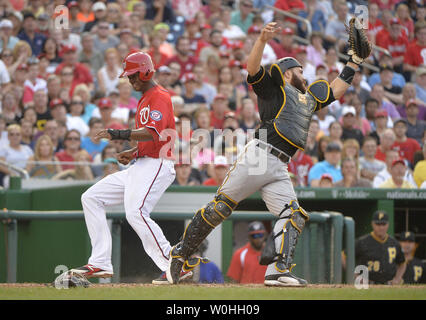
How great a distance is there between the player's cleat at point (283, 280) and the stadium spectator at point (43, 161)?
4710 millimetres

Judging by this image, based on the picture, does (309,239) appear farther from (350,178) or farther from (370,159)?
(370,159)

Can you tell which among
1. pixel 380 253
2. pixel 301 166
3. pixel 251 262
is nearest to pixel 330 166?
pixel 301 166

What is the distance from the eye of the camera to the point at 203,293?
5746 mm

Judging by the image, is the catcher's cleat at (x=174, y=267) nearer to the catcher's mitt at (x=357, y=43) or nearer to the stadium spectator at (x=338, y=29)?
the catcher's mitt at (x=357, y=43)

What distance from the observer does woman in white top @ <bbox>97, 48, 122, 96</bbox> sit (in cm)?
1345

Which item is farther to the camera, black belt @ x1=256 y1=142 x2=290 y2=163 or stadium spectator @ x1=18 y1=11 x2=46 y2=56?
stadium spectator @ x1=18 y1=11 x2=46 y2=56

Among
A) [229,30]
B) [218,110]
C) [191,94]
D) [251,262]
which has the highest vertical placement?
[229,30]

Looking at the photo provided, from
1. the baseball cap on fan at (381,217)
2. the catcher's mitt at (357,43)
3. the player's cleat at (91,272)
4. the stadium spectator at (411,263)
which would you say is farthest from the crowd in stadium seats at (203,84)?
the catcher's mitt at (357,43)

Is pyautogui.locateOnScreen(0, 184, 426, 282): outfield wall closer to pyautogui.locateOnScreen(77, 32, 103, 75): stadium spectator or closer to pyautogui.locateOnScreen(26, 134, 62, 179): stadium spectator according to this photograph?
pyautogui.locateOnScreen(26, 134, 62, 179): stadium spectator

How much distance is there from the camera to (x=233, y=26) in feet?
52.5

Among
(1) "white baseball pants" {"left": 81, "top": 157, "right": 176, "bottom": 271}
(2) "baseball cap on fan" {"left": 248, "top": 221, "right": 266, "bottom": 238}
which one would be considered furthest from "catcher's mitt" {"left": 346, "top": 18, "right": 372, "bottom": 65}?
(2) "baseball cap on fan" {"left": 248, "top": 221, "right": 266, "bottom": 238}

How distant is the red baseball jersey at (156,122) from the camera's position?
21.7ft

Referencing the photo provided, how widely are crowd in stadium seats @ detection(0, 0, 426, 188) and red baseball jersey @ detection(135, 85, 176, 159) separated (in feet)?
9.09

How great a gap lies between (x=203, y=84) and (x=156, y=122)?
7515 millimetres
